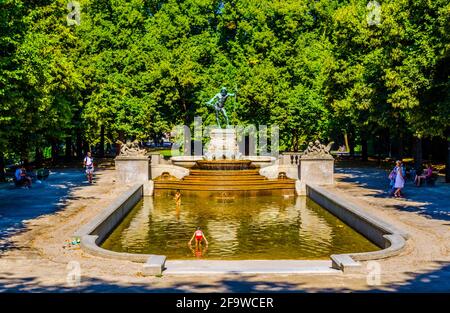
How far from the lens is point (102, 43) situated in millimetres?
54969

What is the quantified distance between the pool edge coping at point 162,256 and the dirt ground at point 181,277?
0.80 ft

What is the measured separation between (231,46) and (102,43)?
1356 cm

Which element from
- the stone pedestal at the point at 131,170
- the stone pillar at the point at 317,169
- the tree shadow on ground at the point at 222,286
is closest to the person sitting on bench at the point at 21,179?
the stone pedestal at the point at 131,170

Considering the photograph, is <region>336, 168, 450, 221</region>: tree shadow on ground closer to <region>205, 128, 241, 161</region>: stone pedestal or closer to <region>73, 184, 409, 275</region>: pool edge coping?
<region>73, 184, 409, 275</region>: pool edge coping

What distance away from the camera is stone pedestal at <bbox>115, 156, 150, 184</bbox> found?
109 ft

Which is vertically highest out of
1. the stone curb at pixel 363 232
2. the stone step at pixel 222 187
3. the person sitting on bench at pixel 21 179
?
the person sitting on bench at pixel 21 179

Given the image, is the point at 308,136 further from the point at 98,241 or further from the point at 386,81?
the point at 98,241

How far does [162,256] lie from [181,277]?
1293mm

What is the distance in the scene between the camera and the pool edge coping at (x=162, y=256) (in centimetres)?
1245

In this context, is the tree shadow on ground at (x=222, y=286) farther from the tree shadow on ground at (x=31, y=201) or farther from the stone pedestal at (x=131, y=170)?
the stone pedestal at (x=131, y=170)

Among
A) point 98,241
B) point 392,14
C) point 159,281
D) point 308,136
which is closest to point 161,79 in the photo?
point 308,136

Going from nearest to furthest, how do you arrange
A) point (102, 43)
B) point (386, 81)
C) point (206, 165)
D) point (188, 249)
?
point (188, 249) → point (386, 81) → point (206, 165) → point (102, 43)

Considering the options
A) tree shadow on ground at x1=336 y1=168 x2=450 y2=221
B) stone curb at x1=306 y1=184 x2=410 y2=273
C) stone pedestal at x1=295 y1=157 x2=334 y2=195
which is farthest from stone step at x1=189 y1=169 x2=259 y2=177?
stone curb at x1=306 y1=184 x2=410 y2=273

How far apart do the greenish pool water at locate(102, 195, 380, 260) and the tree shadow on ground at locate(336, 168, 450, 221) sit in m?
3.31
